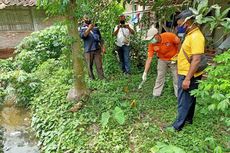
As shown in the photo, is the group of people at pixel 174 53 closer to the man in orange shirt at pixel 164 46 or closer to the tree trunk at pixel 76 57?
the man in orange shirt at pixel 164 46

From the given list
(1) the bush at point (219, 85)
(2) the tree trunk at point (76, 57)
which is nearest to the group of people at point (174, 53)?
(1) the bush at point (219, 85)

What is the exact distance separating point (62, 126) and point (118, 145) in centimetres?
145

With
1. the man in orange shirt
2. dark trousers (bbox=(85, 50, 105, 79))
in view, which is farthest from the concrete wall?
the man in orange shirt

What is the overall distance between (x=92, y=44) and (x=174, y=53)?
2.39 metres

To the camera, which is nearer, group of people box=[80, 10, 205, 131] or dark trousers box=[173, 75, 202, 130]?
group of people box=[80, 10, 205, 131]

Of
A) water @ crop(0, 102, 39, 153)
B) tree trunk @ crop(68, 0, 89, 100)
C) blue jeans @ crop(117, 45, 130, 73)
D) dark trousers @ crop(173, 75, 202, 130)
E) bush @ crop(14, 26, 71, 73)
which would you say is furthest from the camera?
bush @ crop(14, 26, 71, 73)

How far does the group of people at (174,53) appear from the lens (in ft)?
13.7

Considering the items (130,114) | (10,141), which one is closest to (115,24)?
(130,114)

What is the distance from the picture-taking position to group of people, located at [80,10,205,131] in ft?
13.7

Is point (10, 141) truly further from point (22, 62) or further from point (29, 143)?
point (22, 62)

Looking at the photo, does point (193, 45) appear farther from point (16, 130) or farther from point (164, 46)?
point (16, 130)

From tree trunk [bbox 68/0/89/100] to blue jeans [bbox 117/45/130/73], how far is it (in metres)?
1.93

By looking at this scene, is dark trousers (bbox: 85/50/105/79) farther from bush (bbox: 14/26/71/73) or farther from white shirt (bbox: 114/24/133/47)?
bush (bbox: 14/26/71/73)

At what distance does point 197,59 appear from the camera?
13.5 feet
